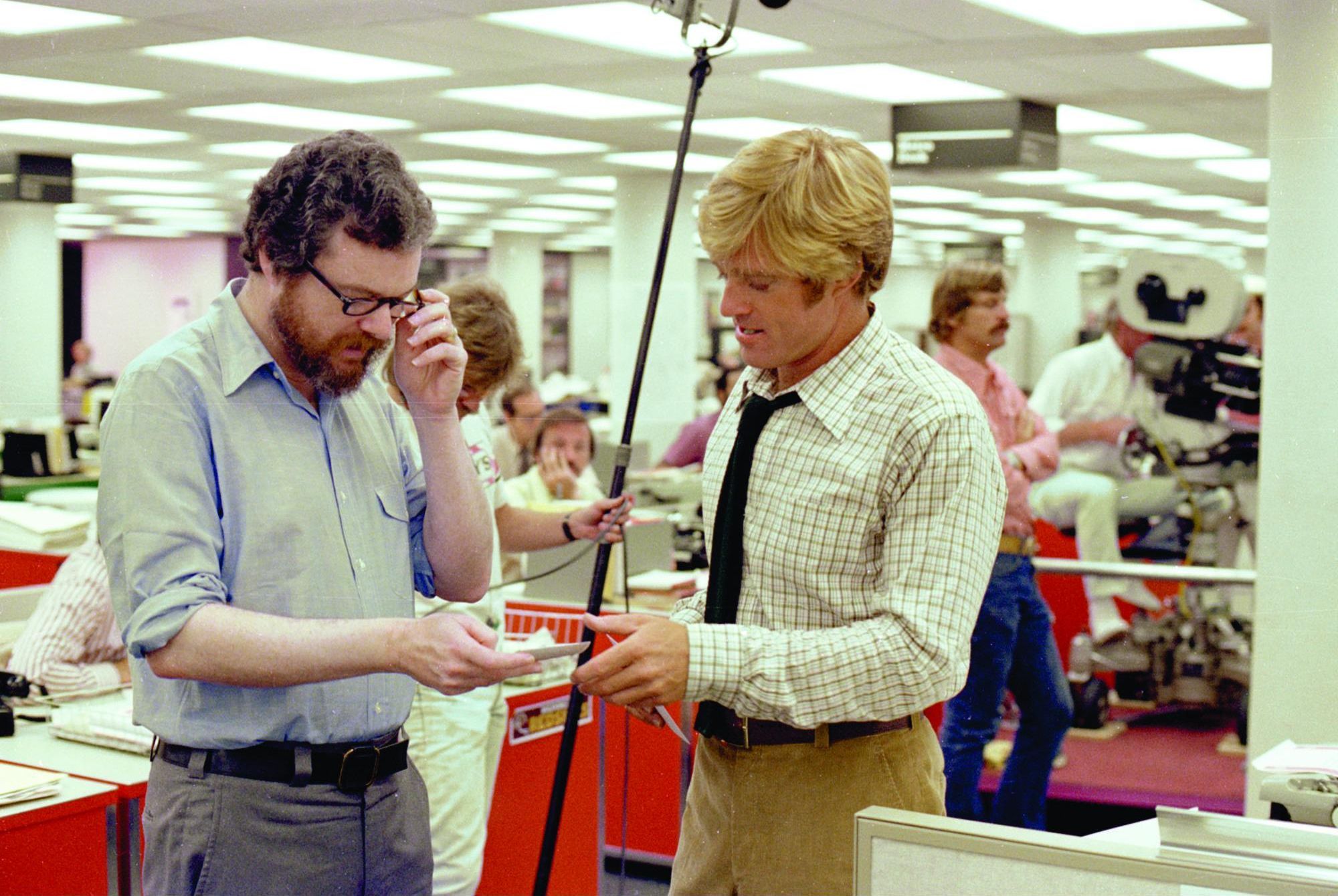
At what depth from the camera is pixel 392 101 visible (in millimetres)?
3574

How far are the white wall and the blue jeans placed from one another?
165cm

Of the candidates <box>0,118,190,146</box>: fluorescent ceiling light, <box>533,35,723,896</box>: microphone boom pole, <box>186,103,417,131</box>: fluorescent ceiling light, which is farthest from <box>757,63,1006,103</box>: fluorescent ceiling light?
<box>533,35,723,896</box>: microphone boom pole

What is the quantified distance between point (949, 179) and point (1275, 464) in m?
1.95

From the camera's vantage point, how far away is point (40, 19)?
7.30 feet

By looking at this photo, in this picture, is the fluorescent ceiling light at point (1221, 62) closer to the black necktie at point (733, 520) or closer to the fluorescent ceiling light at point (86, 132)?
the fluorescent ceiling light at point (86, 132)

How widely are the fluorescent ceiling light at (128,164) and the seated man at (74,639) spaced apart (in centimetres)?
73

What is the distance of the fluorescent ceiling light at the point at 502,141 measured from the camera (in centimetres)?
302

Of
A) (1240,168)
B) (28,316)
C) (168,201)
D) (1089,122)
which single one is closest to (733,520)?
(28,316)

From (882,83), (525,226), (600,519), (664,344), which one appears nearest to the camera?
(600,519)

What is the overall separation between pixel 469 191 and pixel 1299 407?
1.63 m

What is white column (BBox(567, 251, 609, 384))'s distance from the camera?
4.17m

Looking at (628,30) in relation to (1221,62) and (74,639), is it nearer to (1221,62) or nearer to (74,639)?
(1221,62)

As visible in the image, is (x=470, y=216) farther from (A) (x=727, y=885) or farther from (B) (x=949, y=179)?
(B) (x=949, y=179)

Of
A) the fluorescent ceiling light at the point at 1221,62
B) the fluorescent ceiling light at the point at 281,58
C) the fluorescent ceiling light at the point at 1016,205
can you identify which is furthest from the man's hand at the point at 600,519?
the fluorescent ceiling light at the point at 1221,62
